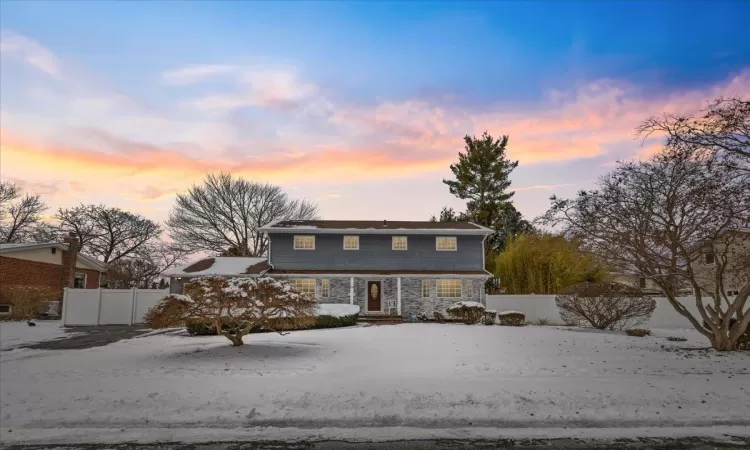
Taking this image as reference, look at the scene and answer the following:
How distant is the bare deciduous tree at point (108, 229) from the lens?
148ft

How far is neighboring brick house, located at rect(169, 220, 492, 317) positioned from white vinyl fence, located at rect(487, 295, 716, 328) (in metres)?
2.61

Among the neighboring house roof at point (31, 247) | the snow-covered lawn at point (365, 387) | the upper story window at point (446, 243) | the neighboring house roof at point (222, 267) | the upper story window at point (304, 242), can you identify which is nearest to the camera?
the snow-covered lawn at point (365, 387)

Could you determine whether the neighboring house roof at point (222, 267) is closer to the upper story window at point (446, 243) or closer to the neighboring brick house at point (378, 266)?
the neighboring brick house at point (378, 266)

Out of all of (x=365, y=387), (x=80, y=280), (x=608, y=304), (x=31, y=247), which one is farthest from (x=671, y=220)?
(x=80, y=280)

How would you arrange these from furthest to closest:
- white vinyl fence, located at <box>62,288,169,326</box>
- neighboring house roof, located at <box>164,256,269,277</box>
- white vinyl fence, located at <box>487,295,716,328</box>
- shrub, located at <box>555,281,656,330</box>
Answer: neighboring house roof, located at <box>164,256,269,277</box> → white vinyl fence, located at <box>62,288,169,326</box> → white vinyl fence, located at <box>487,295,716,328</box> → shrub, located at <box>555,281,656,330</box>

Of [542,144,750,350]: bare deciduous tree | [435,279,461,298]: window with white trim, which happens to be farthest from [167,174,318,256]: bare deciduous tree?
[542,144,750,350]: bare deciduous tree

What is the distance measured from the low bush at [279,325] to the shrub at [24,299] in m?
14.0

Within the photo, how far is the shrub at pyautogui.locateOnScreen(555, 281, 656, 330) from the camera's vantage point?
1945 centimetres

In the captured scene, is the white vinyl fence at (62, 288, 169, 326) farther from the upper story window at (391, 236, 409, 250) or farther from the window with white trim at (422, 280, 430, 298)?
the window with white trim at (422, 280, 430, 298)

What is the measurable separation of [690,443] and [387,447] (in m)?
4.24

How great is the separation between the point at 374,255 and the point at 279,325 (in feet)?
51.1

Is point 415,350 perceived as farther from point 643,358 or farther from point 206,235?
point 206,235

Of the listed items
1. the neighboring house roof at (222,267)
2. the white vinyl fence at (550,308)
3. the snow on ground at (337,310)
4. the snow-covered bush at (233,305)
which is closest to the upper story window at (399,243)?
the white vinyl fence at (550,308)

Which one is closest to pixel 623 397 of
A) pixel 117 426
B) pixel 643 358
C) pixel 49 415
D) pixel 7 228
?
pixel 643 358
